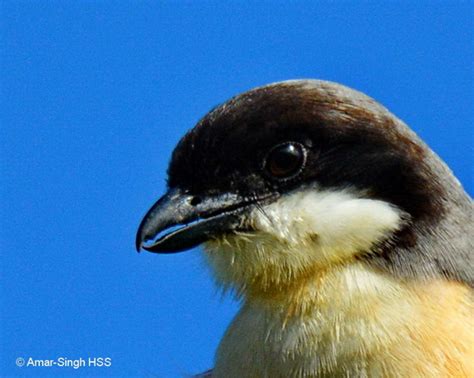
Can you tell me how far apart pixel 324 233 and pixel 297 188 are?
0.28m

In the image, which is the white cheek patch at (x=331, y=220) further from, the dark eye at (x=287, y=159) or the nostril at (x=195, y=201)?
the nostril at (x=195, y=201)

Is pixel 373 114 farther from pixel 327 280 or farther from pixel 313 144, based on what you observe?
pixel 327 280

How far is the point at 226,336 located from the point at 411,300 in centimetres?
102

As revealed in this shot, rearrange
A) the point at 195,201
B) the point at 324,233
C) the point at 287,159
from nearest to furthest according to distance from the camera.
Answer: the point at 324,233
the point at 287,159
the point at 195,201

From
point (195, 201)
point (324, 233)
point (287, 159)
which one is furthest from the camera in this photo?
point (195, 201)

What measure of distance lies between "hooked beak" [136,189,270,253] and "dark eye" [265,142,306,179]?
197 mm

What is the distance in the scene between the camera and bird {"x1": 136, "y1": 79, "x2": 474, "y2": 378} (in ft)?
15.8

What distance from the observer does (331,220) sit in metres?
4.91

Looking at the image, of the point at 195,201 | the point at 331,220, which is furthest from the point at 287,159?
the point at 195,201

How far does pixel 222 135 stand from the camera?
16.9ft

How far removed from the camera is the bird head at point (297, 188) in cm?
491

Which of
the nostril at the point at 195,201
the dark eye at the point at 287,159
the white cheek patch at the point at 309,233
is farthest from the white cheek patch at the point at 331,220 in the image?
the nostril at the point at 195,201

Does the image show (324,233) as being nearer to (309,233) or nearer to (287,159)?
(309,233)

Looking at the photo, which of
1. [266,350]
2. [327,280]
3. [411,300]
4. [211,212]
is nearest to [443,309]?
[411,300]
